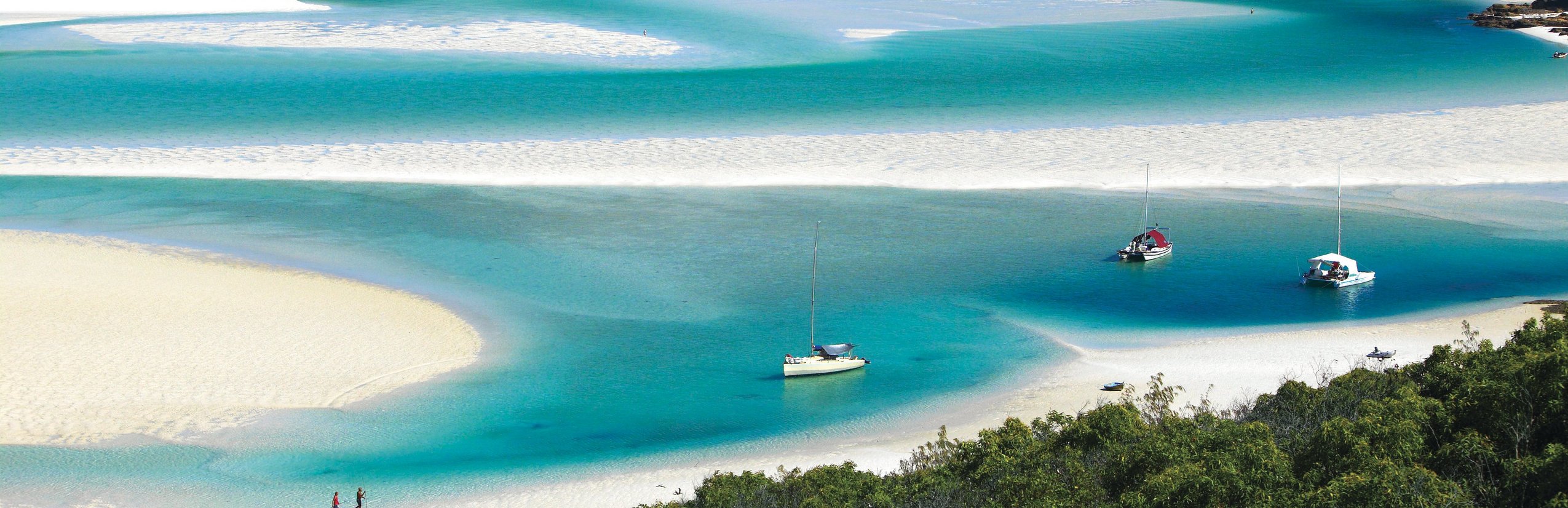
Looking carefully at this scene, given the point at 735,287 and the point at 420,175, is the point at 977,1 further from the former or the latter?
the point at 735,287

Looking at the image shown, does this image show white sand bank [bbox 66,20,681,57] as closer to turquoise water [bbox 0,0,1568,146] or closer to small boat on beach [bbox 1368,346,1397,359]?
turquoise water [bbox 0,0,1568,146]

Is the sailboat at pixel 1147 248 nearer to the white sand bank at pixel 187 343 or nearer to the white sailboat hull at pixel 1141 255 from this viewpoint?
the white sailboat hull at pixel 1141 255

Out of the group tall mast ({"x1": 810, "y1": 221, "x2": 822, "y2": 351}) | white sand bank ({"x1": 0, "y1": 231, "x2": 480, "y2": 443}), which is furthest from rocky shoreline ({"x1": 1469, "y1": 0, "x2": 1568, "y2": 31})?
white sand bank ({"x1": 0, "y1": 231, "x2": 480, "y2": 443})

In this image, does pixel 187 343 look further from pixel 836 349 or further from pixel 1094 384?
pixel 1094 384

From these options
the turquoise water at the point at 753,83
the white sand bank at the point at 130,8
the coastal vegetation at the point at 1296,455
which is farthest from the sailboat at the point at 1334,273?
the white sand bank at the point at 130,8

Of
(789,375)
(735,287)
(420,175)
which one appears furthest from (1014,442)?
(420,175)
